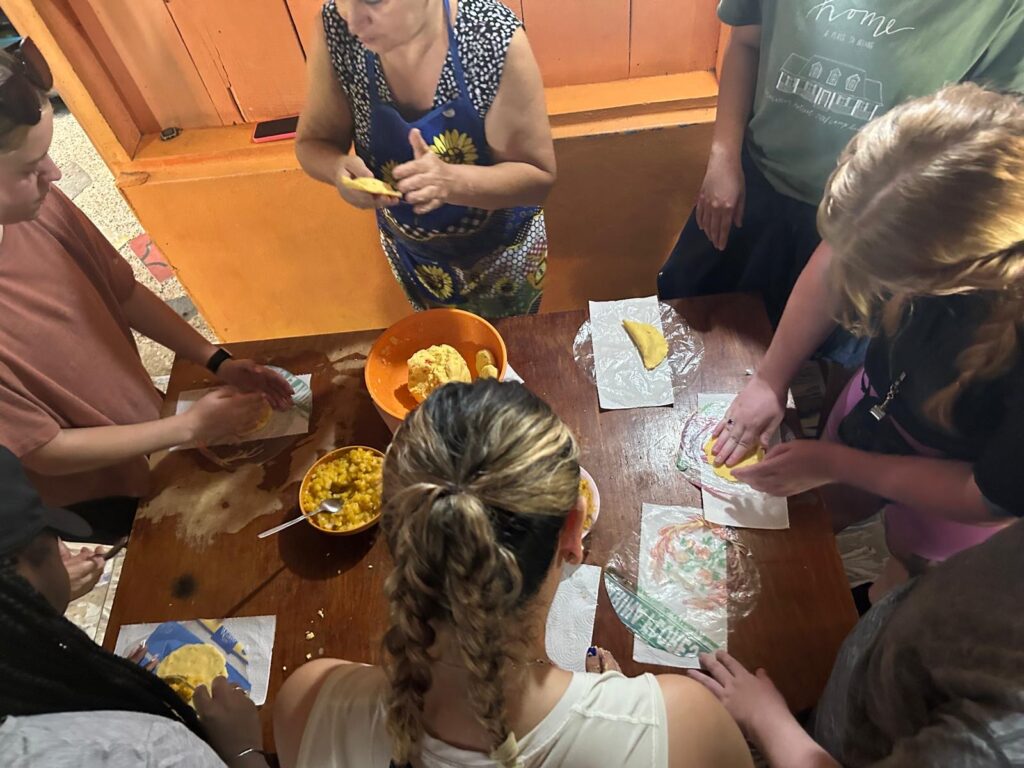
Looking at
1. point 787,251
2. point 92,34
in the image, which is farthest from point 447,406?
point 92,34

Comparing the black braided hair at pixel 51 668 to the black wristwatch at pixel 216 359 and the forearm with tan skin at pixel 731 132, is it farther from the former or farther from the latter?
the forearm with tan skin at pixel 731 132

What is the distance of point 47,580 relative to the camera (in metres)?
1.11

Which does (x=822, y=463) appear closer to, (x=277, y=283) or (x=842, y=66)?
(x=842, y=66)

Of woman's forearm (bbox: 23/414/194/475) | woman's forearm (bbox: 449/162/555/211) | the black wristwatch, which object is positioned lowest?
the black wristwatch

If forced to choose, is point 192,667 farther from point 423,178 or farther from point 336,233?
point 336,233

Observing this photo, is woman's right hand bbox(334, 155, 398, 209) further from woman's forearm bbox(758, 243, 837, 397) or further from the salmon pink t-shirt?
woman's forearm bbox(758, 243, 837, 397)

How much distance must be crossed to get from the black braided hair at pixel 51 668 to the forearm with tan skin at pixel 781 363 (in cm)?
111

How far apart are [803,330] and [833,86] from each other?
0.52 metres

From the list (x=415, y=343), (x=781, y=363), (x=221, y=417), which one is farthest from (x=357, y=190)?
(x=781, y=363)

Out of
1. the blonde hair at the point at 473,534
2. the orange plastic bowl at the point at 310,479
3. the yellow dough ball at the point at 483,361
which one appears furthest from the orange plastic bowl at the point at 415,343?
the blonde hair at the point at 473,534

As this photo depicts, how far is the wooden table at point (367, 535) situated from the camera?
116cm

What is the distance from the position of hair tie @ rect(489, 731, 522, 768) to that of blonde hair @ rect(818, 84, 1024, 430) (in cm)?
89

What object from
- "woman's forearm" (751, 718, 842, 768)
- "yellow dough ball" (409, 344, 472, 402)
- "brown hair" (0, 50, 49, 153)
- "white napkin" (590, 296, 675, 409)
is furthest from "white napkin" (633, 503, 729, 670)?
"brown hair" (0, 50, 49, 153)

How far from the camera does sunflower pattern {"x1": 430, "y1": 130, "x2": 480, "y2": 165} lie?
1542 millimetres
